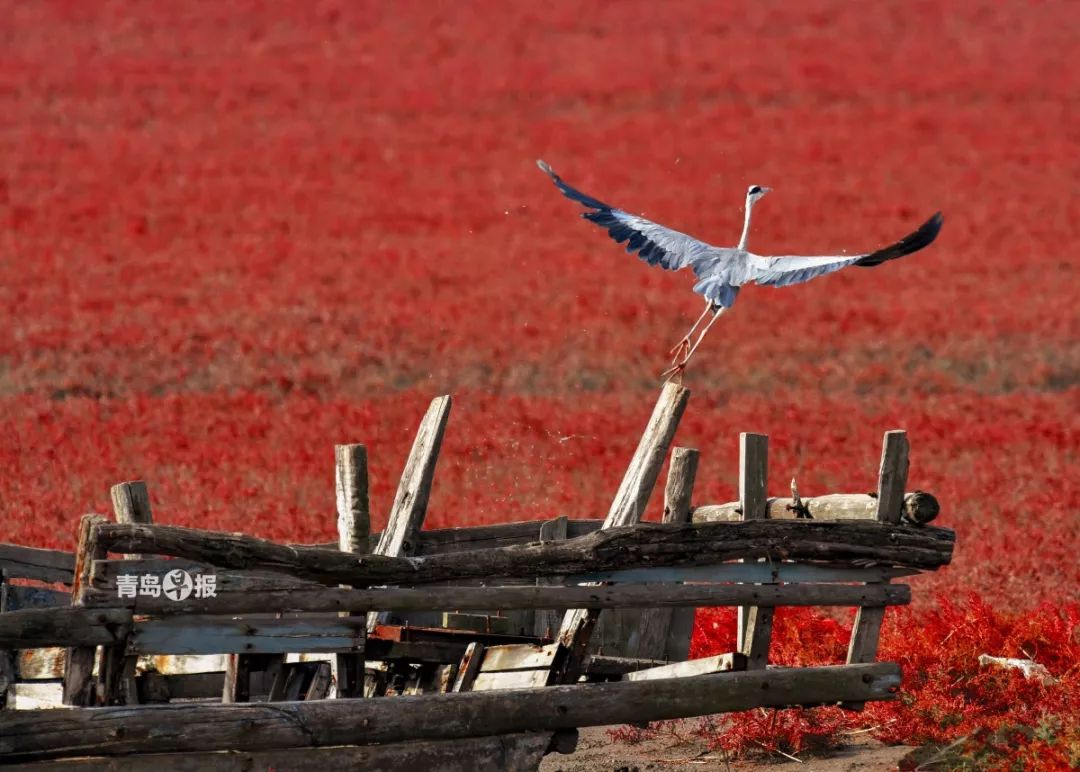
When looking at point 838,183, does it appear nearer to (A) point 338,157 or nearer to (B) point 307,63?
(A) point 338,157

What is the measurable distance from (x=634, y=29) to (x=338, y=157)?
8696 mm

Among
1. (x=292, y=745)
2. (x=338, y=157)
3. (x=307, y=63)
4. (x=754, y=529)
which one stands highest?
(x=307, y=63)

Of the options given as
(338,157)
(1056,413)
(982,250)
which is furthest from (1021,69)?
(1056,413)

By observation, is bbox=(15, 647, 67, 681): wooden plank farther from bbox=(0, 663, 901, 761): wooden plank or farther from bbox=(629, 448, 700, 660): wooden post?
bbox=(629, 448, 700, 660): wooden post

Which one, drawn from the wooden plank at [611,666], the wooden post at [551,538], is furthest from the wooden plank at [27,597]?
the wooden plank at [611,666]

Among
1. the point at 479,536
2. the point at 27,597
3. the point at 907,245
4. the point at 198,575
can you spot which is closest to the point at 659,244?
the point at 907,245

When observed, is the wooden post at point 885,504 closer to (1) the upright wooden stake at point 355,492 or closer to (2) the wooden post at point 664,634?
(2) the wooden post at point 664,634

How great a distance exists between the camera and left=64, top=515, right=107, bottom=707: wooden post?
586 centimetres

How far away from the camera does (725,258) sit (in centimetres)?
798

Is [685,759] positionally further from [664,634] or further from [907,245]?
[907,245]

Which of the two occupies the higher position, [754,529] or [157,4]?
[157,4]

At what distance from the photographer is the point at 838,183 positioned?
85.3 ft

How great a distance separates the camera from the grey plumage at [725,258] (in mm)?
7315

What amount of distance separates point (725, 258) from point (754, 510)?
1.31 meters
